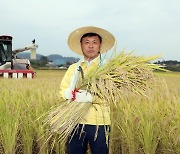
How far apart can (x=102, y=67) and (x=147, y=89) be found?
13.4 inches

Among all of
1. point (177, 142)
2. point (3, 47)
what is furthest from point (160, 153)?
point (3, 47)

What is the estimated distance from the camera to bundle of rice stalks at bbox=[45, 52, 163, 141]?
8.15 feet

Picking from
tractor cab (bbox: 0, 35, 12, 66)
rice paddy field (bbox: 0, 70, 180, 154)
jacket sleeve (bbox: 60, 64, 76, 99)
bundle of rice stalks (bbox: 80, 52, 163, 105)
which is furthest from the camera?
tractor cab (bbox: 0, 35, 12, 66)

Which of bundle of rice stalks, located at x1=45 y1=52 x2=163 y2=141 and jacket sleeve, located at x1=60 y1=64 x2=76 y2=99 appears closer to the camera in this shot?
bundle of rice stalks, located at x1=45 y1=52 x2=163 y2=141

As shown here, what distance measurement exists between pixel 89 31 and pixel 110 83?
51 cm

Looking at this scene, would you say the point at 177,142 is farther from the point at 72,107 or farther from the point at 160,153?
the point at 72,107

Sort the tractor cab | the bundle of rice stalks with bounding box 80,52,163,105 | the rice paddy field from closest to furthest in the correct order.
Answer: the bundle of rice stalks with bounding box 80,52,163,105
the rice paddy field
the tractor cab

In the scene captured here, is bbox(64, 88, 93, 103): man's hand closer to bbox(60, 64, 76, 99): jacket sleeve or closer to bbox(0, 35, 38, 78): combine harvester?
bbox(60, 64, 76, 99): jacket sleeve

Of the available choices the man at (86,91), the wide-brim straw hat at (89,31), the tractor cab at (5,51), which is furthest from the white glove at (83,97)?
the tractor cab at (5,51)

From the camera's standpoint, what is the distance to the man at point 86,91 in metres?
2.56

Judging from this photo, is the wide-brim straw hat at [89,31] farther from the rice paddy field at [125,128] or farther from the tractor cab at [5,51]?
the tractor cab at [5,51]

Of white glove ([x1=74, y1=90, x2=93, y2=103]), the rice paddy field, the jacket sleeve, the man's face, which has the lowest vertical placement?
the rice paddy field

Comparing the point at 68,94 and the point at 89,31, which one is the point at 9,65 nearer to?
the point at 89,31

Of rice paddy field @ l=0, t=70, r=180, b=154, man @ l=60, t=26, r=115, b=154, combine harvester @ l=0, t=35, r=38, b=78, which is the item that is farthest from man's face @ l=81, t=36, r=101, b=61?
combine harvester @ l=0, t=35, r=38, b=78
